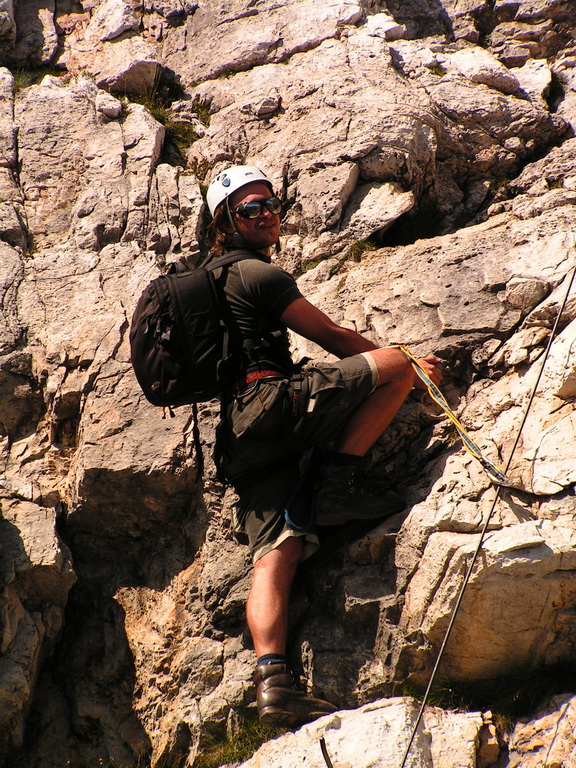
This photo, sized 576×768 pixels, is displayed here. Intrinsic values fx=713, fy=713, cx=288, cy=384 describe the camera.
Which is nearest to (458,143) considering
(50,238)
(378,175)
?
(378,175)

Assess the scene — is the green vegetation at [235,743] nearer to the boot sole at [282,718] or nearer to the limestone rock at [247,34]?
the boot sole at [282,718]

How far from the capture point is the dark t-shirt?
5555 millimetres

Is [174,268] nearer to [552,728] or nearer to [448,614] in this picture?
[448,614]

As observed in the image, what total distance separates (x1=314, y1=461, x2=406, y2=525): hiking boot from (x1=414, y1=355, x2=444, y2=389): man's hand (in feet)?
3.09

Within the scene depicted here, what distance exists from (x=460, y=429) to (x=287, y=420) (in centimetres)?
132

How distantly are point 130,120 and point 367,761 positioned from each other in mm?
8188

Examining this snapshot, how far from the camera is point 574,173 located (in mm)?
7809

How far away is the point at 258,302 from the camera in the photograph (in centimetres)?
561

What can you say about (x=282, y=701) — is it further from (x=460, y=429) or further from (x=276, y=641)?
(x=460, y=429)

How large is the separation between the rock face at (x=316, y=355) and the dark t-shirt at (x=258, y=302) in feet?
3.72

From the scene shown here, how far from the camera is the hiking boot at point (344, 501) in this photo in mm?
5484

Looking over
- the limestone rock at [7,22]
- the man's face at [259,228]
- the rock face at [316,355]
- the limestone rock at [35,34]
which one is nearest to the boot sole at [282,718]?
the rock face at [316,355]

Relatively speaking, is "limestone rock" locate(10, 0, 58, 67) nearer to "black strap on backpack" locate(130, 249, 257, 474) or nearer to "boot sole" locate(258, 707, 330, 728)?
"black strap on backpack" locate(130, 249, 257, 474)

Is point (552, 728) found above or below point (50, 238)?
below
